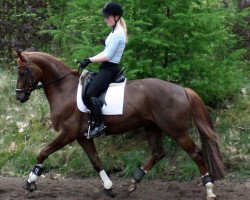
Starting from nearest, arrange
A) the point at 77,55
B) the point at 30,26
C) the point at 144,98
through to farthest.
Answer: the point at 144,98 < the point at 77,55 < the point at 30,26

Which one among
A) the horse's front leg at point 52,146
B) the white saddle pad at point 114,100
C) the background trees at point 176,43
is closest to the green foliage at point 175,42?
Answer: the background trees at point 176,43

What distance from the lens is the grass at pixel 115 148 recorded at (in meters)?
8.89

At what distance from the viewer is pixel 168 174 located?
888cm

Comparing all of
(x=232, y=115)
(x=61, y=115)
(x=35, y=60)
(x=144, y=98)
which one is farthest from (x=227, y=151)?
(x=35, y=60)

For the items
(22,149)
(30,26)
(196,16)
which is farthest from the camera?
(30,26)

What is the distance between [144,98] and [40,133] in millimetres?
3232

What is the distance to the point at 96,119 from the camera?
7656 mm

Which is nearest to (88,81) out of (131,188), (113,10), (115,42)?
(115,42)

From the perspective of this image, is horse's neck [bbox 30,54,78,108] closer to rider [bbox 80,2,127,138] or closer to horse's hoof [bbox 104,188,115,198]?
rider [bbox 80,2,127,138]

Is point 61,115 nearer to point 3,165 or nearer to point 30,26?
point 3,165

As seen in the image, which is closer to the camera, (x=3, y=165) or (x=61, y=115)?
(x=61, y=115)

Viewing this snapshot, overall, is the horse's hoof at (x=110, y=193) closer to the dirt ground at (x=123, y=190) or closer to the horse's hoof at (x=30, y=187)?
the dirt ground at (x=123, y=190)

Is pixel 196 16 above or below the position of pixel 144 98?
above

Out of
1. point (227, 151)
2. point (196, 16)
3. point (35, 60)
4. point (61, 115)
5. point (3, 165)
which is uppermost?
point (196, 16)
